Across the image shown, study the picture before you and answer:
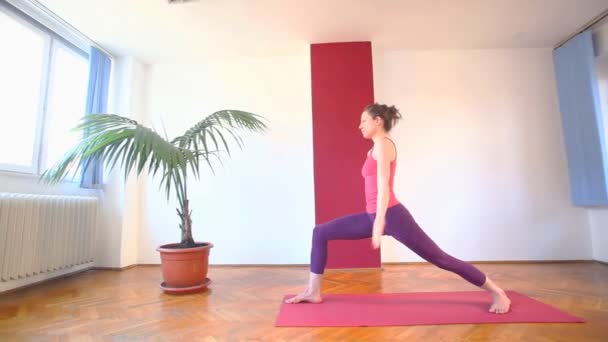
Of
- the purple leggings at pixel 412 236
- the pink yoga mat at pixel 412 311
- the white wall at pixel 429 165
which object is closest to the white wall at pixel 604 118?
the white wall at pixel 429 165

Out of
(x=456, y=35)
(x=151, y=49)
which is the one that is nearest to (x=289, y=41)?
(x=151, y=49)

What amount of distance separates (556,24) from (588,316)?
9.51 ft

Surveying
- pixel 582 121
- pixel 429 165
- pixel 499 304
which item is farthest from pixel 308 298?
pixel 582 121

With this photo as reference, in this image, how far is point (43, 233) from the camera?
8.42 feet

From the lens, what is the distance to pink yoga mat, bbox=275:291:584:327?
163 centimetres

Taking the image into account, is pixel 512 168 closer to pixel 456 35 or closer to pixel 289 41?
pixel 456 35

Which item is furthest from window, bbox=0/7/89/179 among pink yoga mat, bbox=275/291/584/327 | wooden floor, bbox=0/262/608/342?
pink yoga mat, bbox=275/291/584/327

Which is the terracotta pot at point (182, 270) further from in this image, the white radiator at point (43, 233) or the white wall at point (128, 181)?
the white wall at point (128, 181)

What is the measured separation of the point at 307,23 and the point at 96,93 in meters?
2.33

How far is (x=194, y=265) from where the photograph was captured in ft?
7.72

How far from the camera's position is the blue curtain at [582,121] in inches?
116

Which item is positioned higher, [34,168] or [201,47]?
[201,47]

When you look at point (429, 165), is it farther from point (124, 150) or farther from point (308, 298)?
point (124, 150)

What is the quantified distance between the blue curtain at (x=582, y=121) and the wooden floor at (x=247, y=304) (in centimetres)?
81
